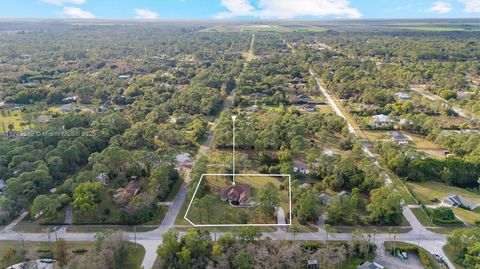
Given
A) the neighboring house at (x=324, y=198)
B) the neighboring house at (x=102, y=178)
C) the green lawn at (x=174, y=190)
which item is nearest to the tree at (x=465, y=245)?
the neighboring house at (x=324, y=198)

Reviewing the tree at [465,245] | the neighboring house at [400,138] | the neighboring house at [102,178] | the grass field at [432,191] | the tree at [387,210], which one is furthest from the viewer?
the neighboring house at [400,138]

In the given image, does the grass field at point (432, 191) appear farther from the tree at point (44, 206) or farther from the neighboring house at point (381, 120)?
the tree at point (44, 206)

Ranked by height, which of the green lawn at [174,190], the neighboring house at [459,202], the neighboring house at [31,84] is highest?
the neighboring house at [31,84]

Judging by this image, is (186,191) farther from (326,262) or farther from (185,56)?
(185,56)

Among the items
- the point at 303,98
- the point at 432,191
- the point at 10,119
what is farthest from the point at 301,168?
the point at 10,119

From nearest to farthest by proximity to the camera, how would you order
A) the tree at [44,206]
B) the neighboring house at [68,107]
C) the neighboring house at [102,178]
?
the tree at [44,206] < the neighboring house at [102,178] < the neighboring house at [68,107]
